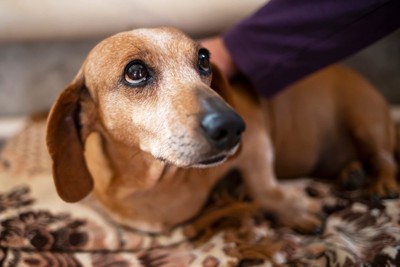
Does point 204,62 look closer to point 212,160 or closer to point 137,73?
point 137,73

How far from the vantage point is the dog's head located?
2.81 feet

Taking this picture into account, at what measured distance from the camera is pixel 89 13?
62.4 inches

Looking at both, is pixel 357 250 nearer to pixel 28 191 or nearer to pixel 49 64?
pixel 28 191

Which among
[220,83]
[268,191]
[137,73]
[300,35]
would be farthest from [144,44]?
[268,191]

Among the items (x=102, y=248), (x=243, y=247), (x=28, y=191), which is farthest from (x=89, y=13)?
(x=243, y=247)

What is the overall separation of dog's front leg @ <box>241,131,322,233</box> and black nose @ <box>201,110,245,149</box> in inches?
19.7

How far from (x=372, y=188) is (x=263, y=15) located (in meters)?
0.70

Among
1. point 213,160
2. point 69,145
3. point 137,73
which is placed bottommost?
point 213,160

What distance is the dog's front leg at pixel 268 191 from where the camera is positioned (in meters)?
1.30

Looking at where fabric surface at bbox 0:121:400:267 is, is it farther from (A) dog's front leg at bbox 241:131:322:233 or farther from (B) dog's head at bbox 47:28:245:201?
(B) dog's head at bbox 47:28:245:201

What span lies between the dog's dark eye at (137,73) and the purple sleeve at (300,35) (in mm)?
Answer: 451

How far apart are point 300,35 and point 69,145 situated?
0.72 m

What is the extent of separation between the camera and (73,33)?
1680 mm

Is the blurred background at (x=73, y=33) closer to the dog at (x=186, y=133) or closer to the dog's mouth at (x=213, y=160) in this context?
the dog at (x=186, y=133)
